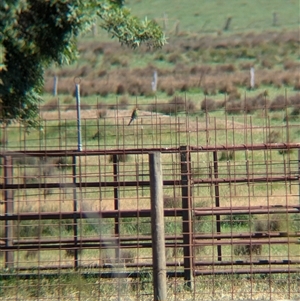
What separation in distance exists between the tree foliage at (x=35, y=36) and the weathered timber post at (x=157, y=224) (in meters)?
1.64

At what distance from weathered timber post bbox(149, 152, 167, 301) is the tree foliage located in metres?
1.64

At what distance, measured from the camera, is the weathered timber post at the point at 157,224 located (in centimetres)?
719

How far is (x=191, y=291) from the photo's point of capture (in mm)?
8570

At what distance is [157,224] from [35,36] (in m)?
2.27

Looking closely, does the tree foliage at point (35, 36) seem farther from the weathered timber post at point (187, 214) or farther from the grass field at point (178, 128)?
the weathered timber post at point (187, 214)

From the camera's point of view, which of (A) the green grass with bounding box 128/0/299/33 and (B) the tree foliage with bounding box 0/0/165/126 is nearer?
(B) the tree foliage with bounding box 0/0/165/126

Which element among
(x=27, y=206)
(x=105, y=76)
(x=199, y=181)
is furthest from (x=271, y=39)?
(x=199, y=181)

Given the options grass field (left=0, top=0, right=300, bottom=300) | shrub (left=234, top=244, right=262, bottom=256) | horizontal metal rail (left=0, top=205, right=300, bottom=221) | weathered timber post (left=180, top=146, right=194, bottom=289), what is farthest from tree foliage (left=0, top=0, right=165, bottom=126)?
shrub (left=234, top=244, right=262, bottom=256)

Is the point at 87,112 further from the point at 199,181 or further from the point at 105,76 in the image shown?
the point at 105,76

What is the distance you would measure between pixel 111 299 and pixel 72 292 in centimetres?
40

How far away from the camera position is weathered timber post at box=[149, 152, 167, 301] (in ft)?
23.6

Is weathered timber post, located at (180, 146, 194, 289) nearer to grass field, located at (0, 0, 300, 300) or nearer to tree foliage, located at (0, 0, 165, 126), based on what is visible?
grass field, located at (0, 0, 300, 300)

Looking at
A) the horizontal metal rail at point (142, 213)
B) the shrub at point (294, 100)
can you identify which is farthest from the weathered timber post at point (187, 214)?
the shrub at point (294, 100)

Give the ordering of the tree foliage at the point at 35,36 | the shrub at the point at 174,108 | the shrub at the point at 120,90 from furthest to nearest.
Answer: the shrub at the point at 120,90, the shrub at the point at 174,108, the tree foliage at the point at 35,36
